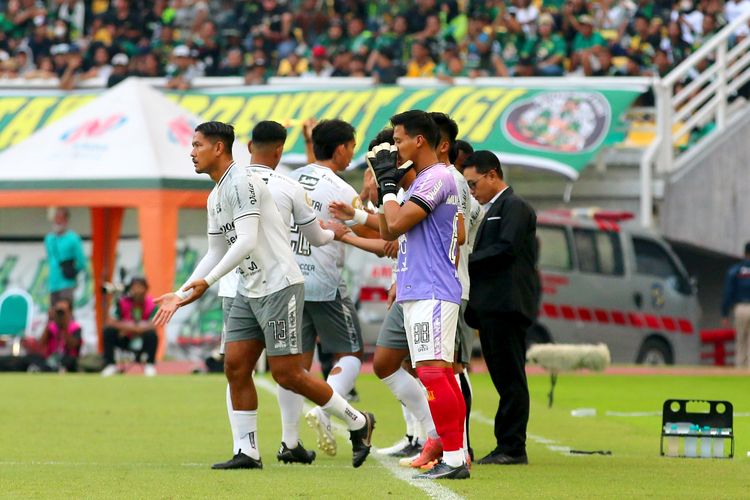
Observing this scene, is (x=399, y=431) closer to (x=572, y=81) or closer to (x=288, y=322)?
(x=288, y=322)

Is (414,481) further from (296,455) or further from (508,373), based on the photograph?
(508,373)

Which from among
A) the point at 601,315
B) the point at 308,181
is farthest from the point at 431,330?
the point at 601,315

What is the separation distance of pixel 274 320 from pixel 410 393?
130cm

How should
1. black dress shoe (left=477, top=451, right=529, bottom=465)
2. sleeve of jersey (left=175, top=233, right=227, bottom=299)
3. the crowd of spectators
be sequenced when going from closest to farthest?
sleeve of jersey (left=175, top=233, right=227, bottom=299) < black dress shoe (left=477, top=451, right=529, bottom=465) < the crowd of spectators

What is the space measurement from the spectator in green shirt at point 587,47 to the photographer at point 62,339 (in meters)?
9.57

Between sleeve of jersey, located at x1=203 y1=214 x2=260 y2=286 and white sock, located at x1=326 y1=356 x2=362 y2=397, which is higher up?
sleeve of jersey, located at x1=203 y1=214 x2=260 y2=286

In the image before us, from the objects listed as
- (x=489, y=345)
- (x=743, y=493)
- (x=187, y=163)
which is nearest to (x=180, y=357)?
(x=187, y=163)

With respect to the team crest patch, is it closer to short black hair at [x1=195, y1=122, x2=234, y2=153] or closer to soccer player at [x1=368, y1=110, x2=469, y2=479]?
short black hair at [x1=195, y1=122, x2=234, y2=153]

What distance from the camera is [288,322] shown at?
9078mm

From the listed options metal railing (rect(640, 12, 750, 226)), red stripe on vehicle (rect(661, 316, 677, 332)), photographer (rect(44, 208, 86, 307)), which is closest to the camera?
photographer (rect(44, 208, 86, 307))

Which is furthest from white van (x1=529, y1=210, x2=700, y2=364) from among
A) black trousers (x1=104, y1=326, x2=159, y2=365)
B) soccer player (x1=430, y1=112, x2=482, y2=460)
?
soccer player (x1=430, y1=112, x2=482, y2=460)

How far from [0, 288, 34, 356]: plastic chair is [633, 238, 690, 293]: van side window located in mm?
8715

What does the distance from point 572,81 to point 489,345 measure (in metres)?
16.1

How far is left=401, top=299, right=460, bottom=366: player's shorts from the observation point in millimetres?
8586
